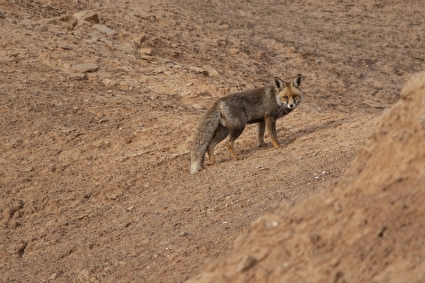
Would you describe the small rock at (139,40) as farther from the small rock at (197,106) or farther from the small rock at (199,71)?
the small rock at (197,106)

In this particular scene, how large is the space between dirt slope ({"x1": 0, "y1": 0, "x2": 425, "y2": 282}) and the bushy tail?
178mm

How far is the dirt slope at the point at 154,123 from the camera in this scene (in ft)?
27.7

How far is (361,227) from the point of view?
14.1ft

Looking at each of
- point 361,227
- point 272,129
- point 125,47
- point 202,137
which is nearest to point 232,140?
point 202,137

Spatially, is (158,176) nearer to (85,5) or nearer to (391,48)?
(85,5)

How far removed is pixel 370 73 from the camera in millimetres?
18781

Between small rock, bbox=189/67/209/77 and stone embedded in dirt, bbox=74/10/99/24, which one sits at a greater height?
small rock, bbox=189/67/209/77

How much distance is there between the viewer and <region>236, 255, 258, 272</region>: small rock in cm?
Result: 443

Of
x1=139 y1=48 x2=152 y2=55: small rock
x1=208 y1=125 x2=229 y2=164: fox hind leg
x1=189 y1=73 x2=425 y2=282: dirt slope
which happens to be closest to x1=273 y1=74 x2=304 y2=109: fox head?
x1=208 y1=125 x2=229 y2=164: fox hind leg

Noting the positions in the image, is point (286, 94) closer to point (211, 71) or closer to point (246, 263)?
point (211, 71)

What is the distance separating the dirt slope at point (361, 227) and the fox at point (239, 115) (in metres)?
5.40

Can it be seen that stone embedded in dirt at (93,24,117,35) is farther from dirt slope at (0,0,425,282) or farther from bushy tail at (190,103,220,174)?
bushy tail at (190,103,220,174)

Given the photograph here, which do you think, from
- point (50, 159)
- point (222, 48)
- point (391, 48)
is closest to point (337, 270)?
point (50, 159)

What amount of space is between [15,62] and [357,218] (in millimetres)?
11143
